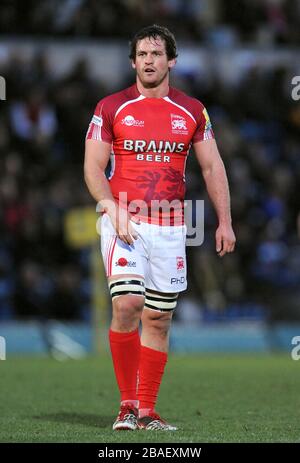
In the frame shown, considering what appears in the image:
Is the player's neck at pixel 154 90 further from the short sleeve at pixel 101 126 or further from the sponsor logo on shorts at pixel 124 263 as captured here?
the sponsor logo on shorts at pixel 124 263

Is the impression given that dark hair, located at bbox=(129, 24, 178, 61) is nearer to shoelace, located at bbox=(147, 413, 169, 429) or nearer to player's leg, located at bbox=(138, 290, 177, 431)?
player's leg, located at bbox=(138, 290, 177, 431)

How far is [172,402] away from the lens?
32.2 ft

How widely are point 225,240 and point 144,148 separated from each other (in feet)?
2.68

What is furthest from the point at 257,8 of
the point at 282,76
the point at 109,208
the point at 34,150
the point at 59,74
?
the point at 109,208

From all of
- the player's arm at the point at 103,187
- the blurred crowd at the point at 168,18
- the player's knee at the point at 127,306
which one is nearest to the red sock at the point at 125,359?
the player's knee at the point at 127,306

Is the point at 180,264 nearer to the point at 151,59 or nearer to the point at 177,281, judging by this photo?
the point at 177,281

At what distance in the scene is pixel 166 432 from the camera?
24.2ft

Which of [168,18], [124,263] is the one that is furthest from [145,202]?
[168,18]

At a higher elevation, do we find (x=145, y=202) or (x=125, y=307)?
(x=145, y=202)

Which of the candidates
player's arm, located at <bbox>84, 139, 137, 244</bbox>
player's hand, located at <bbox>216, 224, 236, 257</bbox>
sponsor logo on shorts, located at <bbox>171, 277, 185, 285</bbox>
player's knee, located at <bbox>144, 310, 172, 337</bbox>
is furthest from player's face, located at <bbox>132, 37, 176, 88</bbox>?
player's knee, located at <bbox>144, 310, 172, 337</bbox>

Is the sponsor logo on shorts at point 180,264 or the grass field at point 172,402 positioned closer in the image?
the grass field at point 172,402

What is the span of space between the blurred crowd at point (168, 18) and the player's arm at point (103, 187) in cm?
1398

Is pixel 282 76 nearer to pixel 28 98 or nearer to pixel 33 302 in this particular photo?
pixel 28 98

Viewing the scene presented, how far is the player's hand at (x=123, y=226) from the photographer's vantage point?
7.69 meters
